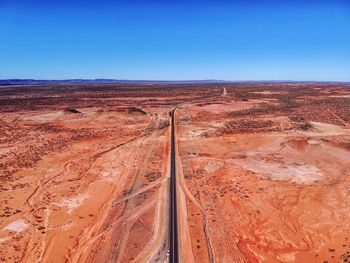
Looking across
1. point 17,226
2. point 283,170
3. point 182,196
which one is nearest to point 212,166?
point 283,170

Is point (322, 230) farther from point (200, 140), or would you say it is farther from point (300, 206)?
point (200, 140)

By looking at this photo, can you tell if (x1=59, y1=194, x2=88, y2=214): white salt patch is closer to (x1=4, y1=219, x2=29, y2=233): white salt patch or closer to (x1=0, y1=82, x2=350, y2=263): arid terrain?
(x1=0, y1=82, x2=350, y2=263): arid terrain

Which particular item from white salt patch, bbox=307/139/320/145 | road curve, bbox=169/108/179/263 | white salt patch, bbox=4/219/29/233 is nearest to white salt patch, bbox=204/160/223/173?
road curve, bbox=169/108/179/263

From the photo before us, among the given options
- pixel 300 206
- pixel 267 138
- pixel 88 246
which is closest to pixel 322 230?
pixel 300 206

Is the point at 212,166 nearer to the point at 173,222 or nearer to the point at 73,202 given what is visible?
the point at 173,222

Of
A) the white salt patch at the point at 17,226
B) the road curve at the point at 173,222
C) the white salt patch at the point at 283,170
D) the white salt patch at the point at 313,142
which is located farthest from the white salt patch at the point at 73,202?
the white salt patch at the point at 313,142

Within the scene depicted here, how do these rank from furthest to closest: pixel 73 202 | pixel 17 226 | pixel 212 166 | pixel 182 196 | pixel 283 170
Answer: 1. pixel 212 166
2. pixel 283 170
3. pixel 182 196
4. pixel 73 202
5. pixel 17 226

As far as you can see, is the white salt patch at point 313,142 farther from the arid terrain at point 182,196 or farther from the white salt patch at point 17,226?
the white salt patch at point 17,226
